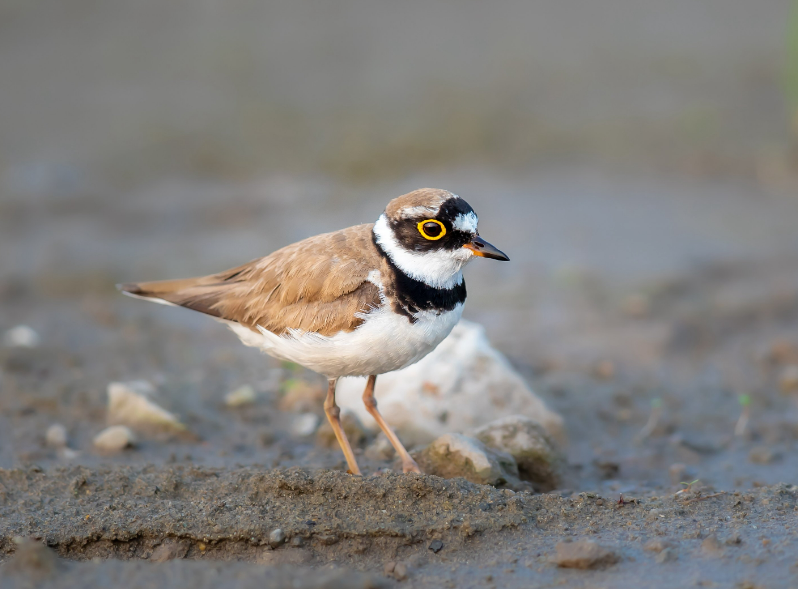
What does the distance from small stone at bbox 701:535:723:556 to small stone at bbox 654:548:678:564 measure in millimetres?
136

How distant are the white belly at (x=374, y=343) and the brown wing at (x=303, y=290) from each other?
7 centimetres

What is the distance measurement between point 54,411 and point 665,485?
14.2 ft

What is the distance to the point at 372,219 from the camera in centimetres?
953

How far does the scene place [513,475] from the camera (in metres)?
4.91

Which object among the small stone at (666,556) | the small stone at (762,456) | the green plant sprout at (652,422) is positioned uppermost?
the small stone at (666,556)

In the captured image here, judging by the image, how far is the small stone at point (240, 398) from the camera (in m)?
6.54

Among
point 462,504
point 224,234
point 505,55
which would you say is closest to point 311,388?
point 462,504

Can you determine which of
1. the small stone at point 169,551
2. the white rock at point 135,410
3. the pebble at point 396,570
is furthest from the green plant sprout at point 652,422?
the small stone at point 169,551

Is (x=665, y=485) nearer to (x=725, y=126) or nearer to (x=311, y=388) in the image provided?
(x=311, y=388)

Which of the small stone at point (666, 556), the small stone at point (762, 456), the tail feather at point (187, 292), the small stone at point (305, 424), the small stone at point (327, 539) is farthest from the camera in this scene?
the small stone at point (305, 424)

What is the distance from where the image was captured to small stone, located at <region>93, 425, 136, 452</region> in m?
Result: 5.70

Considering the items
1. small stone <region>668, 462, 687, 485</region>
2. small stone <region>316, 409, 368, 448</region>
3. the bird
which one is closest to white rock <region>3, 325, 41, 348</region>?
small stone <region>316, 409, 368, 448</region>

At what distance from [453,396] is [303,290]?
1539mm

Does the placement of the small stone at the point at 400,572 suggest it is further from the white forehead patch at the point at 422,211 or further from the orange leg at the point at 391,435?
the white forehead patch at the point at 422,211
